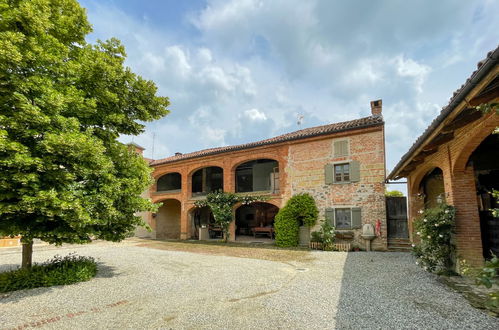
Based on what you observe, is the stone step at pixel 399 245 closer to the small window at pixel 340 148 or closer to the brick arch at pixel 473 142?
the small window at pixel 340 148

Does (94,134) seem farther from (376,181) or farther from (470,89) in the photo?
(376,181)

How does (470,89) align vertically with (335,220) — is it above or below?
above

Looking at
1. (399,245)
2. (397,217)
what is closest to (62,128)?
(399,245)

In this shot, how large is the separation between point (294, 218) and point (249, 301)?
966 cm

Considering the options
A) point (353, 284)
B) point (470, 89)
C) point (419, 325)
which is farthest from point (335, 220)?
point (470, 89)

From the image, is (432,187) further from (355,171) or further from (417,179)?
(355,171)

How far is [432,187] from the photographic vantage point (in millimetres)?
10406

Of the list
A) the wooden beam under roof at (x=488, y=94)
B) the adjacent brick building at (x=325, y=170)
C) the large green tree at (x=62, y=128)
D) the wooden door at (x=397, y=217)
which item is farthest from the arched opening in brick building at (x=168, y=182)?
the wooden beam under roof at (x=488, y=94)

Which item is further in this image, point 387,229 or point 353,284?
point 387,229

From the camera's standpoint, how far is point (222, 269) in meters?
8.61

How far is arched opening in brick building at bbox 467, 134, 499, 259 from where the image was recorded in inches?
266

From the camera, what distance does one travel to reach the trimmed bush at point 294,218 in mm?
14250

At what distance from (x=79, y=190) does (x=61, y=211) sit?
31.2 inches

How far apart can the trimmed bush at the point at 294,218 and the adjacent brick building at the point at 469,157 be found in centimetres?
630
